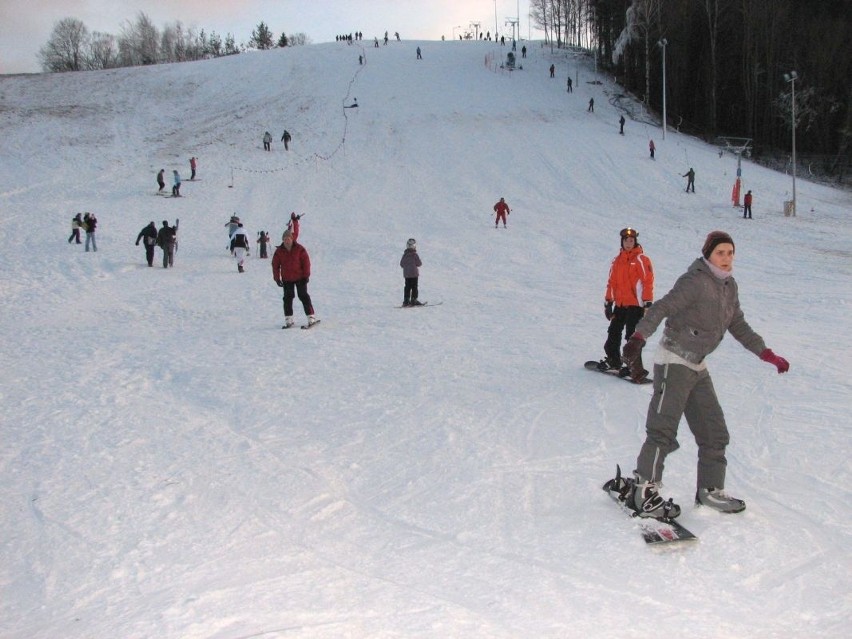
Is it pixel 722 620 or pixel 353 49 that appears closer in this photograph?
pixel 722 620

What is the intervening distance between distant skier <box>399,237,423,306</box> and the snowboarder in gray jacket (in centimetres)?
869

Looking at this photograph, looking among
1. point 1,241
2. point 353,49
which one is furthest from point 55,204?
point 353,49

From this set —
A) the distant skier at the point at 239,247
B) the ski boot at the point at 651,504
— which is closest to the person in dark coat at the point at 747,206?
the distant skier at the point at 239,247

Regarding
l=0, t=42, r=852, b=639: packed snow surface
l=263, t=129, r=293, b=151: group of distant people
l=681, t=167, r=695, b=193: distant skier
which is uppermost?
l=263, t=129, r=293, b=151: group of distant people

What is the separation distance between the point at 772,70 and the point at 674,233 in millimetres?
34411

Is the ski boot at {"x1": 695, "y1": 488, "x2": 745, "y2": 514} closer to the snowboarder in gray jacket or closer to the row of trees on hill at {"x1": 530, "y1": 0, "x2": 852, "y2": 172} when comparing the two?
the snowboarder in gray jacket

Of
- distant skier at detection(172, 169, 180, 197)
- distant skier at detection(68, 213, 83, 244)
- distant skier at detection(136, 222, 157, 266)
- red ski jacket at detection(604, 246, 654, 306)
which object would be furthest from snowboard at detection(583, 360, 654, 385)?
distant skier at detection(172, 169, 180, 197)

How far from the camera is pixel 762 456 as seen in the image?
17.7 feet

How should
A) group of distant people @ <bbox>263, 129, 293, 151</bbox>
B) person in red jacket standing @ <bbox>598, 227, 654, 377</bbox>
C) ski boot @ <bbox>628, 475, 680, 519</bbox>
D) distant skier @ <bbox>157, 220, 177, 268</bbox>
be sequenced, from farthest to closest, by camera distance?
group of distant people @ <bbox>263, 129, 293, 151</bbox> < distant skier @ <bbox>157, 220, 177, 268</bbox> < person in red jacket standing @ <bbox>598, 227, 654, 377</bbox> < ski boot @ <bbox>628, 475, 680, 519</bbox>

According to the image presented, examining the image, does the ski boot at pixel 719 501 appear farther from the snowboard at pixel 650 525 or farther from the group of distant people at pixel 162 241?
the group of distant people at pixel 162 241

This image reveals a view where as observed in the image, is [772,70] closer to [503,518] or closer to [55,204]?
[55,204]

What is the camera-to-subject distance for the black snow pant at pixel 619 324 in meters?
7.71

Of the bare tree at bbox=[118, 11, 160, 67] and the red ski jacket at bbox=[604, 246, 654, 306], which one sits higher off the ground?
the bare tree at bbox=[118, 11, 160, 67]

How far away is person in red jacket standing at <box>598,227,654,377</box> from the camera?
7.43 m
